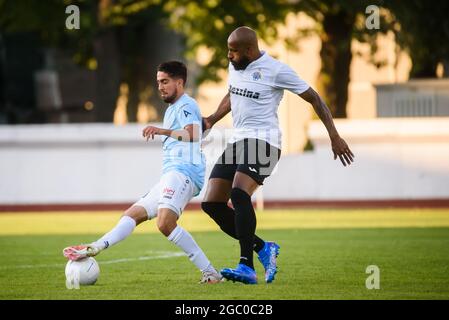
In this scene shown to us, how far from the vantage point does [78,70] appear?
4619 cm

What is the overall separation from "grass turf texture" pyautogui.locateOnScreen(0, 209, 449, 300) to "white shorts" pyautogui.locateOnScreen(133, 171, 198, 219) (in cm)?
66

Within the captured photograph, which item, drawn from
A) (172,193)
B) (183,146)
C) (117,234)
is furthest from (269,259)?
(117,234)

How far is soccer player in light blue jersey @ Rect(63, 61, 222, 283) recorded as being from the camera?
10.3 m

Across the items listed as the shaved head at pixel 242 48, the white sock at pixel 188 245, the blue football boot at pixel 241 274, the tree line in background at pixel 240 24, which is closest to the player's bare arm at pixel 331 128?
the shaved head at pixel 242 48

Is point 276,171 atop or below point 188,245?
atop

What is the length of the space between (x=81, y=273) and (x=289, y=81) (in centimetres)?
242

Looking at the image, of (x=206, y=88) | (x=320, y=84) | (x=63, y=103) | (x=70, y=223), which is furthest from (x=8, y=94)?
(x=70, y=223)

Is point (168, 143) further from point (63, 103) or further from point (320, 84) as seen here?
point (63, 103)

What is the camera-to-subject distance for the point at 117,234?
1028 centimetres

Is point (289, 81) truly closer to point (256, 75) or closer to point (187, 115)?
point (256, 75)

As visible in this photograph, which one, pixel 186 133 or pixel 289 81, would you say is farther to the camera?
pixel 289 81

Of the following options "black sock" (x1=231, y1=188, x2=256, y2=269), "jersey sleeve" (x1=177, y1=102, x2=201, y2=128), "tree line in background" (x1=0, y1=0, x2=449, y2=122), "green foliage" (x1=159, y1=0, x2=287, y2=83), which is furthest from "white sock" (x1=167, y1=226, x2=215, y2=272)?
"green foliage" (x1=159, y1=0, x2=287, y2=83)

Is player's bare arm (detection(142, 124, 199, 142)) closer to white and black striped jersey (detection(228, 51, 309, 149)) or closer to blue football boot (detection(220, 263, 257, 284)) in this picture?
white and black striped jersey (detection(228, 51, 309, 149))

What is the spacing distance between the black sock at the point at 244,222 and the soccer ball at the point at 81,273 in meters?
1.25
